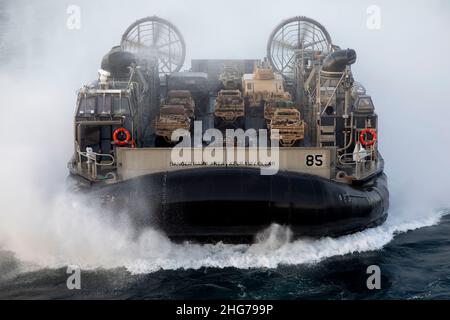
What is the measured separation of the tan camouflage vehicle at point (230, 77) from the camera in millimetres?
26750

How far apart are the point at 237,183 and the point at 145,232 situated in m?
2.32

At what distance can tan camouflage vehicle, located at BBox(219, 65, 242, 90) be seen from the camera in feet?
87.8

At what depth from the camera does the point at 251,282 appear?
18.1 meters

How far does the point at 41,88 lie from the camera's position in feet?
113

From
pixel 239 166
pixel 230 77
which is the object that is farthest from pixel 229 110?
pixel 230 77

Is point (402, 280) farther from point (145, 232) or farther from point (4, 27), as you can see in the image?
point (4, 27)

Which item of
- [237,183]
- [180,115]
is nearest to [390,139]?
[180,115]

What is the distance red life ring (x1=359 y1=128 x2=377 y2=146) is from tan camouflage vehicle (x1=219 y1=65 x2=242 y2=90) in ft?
21.0

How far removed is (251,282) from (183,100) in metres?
7.59

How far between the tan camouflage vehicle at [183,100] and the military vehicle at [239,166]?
1.59ft

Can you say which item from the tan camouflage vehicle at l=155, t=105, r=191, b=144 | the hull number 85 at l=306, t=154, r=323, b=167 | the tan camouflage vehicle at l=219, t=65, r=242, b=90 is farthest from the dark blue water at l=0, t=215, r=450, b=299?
the tan camouflage vehicle at l=219, t=65, r=242, b=90

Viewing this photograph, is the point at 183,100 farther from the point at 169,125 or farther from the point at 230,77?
the point at 230,77

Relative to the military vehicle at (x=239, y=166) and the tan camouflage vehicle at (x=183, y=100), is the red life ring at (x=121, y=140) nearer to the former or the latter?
the military vehicle at (x=239, y=166)

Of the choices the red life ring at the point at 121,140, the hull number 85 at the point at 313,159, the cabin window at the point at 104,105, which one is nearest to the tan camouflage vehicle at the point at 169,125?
the red life ring at the point at 121,140
